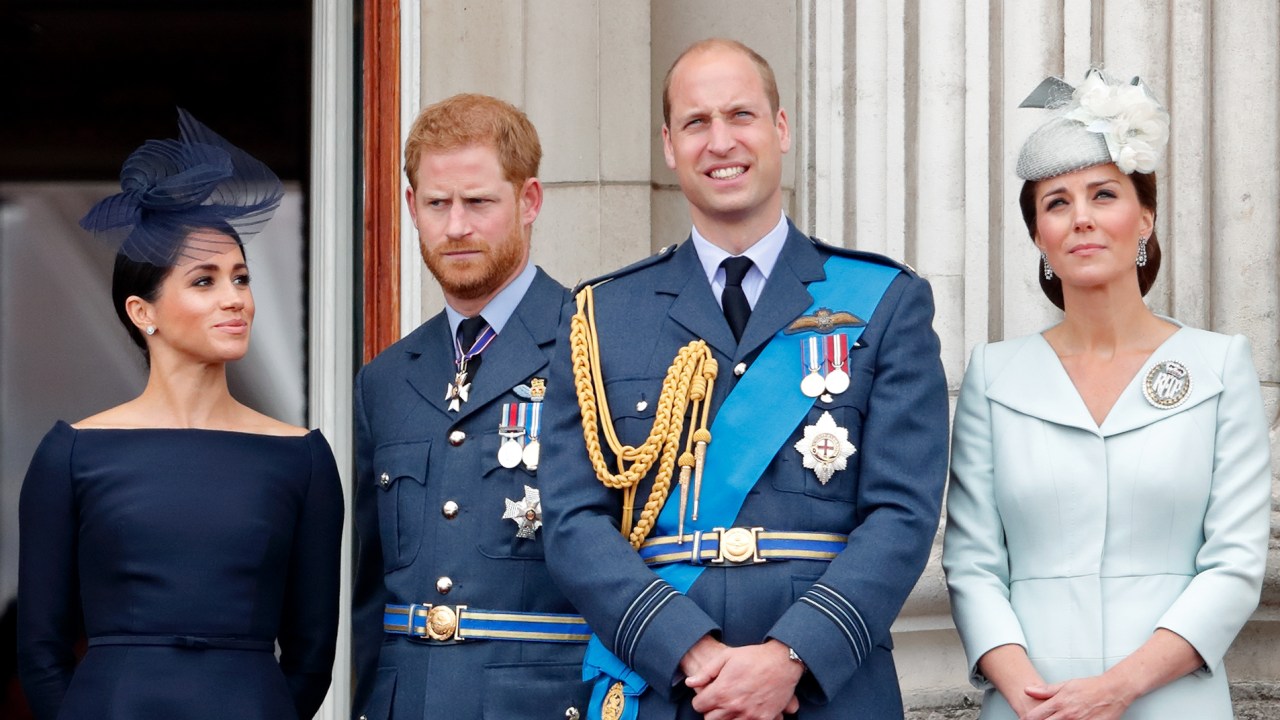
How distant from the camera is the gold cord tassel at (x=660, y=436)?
3227 mm

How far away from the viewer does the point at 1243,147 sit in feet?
14.8

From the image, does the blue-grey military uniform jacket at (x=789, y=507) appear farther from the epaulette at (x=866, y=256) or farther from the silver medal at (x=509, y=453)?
the silver medal at (x=509, y=453)

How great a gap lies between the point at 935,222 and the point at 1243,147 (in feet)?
2.41

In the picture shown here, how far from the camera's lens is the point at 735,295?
3.37 metres

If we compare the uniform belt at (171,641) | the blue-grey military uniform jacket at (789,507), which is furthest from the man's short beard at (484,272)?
the uniform belt at (171,641)

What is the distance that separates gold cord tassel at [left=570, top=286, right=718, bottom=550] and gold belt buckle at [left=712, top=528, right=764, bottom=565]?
0.27 ft

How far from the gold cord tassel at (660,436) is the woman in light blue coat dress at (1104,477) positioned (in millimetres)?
522

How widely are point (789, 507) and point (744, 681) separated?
0.34 m

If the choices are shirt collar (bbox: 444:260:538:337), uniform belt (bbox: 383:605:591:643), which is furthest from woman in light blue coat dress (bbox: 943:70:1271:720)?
shirt collar (bbox: 444:260:538:337)

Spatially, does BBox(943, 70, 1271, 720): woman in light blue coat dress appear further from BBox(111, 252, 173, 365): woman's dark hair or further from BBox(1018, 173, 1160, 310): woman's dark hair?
BBox(111, 252, 173, 365): woman's dark hair

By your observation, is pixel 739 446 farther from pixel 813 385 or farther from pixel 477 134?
pixel 477 134

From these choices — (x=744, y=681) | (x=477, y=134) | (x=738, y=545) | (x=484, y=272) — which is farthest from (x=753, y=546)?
(x=477, y=134)

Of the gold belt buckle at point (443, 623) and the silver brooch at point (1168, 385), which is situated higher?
the silver brooch at point (1168, 385)

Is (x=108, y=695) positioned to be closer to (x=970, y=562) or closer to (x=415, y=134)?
(x=415, y=134)
